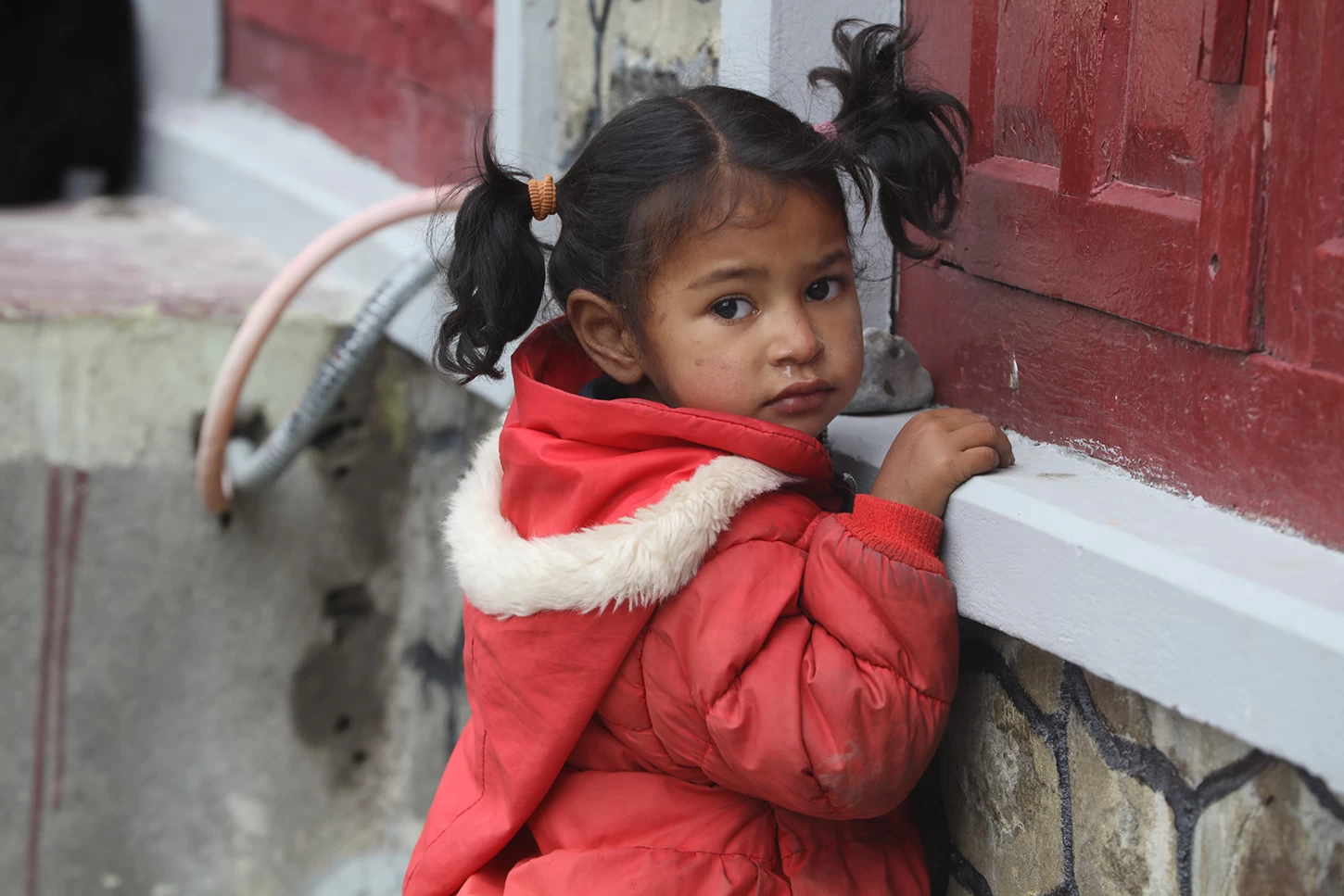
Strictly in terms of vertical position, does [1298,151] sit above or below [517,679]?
above

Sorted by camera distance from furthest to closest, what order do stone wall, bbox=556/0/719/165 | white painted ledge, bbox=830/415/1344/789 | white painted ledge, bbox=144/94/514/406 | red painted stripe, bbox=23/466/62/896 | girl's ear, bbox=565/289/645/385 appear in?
white painted ledge, bbox=144/94/514/406
red painted stripe, bbox=23/466/62/896
stone wall, bbox=556/0/719/165
girl's ear, bbox=565/289/645/385
white painted ledge, bbox=830/415/1344/789

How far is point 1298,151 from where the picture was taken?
1.22m

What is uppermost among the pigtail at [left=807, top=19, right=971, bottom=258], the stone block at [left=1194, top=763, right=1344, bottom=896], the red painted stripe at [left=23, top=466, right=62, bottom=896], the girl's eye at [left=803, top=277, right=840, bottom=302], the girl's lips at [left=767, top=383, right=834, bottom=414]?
the pigtail at [left=807, top=19, right=971, bottom=258]

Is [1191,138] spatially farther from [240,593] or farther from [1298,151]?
[240,593]

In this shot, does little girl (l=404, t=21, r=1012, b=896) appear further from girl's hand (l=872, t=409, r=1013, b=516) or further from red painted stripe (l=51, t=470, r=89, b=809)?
red painted stripe (l=51, t=470, r=89, b=809)

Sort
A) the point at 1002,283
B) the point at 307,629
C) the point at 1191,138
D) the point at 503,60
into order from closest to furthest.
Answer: the point at 1191,138 < the point at 1002,283 < the point at 503,60 < the point at 307,629

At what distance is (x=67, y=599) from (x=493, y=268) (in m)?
1.64

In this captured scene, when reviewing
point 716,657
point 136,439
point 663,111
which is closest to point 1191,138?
point 663,111

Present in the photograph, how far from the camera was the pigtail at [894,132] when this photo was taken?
155cm

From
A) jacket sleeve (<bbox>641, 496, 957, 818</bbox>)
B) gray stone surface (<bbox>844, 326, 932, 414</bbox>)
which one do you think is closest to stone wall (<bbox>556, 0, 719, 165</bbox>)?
gray stone surface (<bbox>844, 326, 932, 414</bbox>)

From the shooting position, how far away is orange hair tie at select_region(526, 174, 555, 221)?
157 centimetres

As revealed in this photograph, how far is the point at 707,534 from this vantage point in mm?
1354

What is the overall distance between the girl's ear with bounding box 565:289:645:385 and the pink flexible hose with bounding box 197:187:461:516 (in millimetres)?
815

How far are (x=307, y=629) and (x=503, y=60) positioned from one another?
4.10ft
